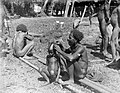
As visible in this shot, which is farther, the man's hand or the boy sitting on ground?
the man's hand

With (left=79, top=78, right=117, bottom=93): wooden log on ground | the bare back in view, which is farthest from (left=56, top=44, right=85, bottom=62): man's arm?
the bare back

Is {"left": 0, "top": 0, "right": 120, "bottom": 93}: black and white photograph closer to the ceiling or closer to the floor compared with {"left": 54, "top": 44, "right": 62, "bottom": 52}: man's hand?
closer to the floor

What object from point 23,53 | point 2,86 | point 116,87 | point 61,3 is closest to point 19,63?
point 23,53

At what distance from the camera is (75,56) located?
4.87 metres

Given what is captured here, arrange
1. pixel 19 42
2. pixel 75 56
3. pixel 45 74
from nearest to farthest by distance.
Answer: pixel 75 56 → pixel 45 74 → pixel 19 42

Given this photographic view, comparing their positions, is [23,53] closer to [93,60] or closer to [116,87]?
[93,60]

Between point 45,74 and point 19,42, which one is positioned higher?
point 19,42

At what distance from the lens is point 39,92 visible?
4.82m

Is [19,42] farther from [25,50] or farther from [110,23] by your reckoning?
[110,23]

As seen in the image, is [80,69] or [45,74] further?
[45,74]

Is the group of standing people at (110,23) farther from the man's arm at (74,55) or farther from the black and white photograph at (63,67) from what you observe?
the man's arm at (74,55)

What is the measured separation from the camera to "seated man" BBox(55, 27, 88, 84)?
4.91 metres

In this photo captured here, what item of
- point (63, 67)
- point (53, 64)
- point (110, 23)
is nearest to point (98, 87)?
point (63, 67)

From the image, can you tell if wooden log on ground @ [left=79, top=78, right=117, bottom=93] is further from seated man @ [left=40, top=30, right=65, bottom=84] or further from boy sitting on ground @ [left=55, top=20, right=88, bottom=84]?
seated man @ [left=40, top=30, right=65, bottom=84]
